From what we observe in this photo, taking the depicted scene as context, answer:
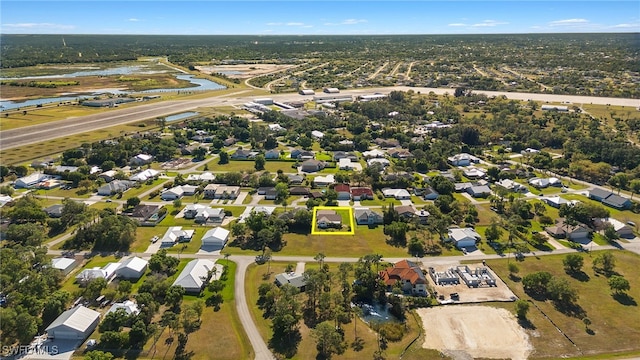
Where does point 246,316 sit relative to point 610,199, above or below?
below

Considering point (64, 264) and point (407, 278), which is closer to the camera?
point (407, 278)

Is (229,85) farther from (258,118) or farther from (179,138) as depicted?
(179,138)

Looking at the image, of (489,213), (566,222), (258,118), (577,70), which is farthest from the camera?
(577,70)

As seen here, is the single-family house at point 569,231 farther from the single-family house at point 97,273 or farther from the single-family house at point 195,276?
the single-family house at point 97,273

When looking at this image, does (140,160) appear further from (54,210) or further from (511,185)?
(511,185)

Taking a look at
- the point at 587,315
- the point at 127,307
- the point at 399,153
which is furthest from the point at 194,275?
the point at 399,153

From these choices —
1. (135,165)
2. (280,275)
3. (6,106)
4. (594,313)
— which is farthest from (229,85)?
(594,313)

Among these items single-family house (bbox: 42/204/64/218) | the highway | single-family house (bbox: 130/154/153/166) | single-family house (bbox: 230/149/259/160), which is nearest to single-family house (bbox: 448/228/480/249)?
single-family house (bbox: 230/149/259/160)

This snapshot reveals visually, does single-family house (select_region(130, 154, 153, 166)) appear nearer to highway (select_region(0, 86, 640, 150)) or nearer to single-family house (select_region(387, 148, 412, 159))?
highway (select_region(0, 86, 640, 150))
